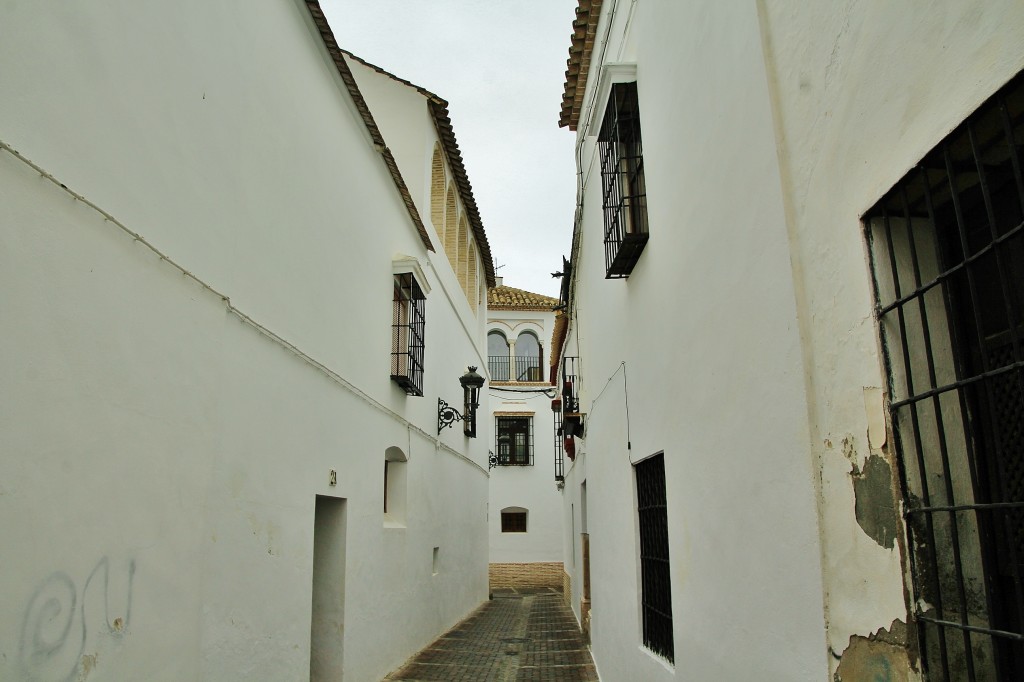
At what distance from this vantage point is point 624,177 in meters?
5.93

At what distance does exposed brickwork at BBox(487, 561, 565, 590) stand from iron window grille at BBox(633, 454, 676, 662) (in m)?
18.2

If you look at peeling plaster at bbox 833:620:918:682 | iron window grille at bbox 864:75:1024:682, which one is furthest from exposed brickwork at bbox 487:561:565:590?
iron window grille at bbox 864:75:1024:682

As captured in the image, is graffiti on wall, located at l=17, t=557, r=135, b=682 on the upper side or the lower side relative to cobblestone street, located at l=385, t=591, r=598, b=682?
upper

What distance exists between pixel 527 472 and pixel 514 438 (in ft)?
4.10

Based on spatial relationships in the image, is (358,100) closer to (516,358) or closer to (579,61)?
(579,61)

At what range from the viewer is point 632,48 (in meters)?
5.77

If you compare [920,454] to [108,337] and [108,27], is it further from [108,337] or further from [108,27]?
[108,27]

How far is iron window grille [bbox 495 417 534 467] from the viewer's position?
2512cm

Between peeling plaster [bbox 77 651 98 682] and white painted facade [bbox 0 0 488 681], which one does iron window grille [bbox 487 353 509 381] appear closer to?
white painted facade [bbox 0 0 488 681]

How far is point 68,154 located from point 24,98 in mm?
290

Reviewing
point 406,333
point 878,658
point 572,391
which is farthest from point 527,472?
point 878,658

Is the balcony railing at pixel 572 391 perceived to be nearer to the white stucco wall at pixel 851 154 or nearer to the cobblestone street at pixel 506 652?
the cobblestone street at pixel 506 652

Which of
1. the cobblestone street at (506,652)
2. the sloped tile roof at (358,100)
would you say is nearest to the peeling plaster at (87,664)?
the sloped tile roof at (358,100)

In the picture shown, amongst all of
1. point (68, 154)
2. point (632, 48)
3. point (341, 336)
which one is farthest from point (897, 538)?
point (341, 336)
